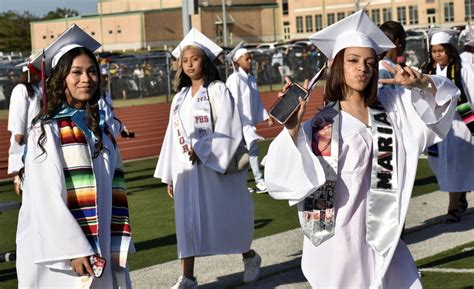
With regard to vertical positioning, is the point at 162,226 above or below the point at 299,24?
below

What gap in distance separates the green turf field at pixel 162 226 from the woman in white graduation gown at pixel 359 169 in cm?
299

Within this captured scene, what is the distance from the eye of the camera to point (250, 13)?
12838 cm

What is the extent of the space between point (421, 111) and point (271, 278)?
3653 millimetres

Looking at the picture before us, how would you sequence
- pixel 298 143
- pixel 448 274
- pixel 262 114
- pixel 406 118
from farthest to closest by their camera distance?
pixel 262 114, pixel 448 274, pixel 406 118, pixel 298 143

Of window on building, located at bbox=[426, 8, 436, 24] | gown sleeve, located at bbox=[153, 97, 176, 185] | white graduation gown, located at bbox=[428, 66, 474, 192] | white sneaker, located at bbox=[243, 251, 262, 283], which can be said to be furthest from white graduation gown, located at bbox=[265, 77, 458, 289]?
window on building, located at bbox=[426, 8, 436, 24]

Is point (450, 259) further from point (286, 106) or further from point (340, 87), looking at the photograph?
point (286, 106)

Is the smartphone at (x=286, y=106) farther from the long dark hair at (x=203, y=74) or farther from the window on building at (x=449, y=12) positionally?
the window on building at (x=449, y=12)

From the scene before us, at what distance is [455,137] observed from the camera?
1255 centimetres

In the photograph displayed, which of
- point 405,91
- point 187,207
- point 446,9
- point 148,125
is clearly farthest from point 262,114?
point 446,9

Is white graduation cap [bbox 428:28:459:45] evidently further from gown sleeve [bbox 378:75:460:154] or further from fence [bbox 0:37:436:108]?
fence [bbox 0:37:436:108]

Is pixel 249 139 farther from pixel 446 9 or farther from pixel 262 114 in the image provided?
pixel 446 9

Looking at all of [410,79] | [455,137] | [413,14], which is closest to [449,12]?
[413,14]

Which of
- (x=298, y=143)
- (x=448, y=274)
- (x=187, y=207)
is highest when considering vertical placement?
(x=298, y=143)

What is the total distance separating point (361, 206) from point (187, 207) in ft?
12.1
